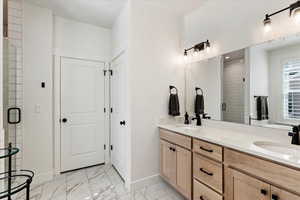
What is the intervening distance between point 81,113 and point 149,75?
154 cm

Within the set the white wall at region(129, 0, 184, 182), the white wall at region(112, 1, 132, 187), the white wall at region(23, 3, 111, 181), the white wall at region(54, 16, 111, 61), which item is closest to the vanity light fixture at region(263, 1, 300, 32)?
the white wall at region(129, 0, 184, 182)

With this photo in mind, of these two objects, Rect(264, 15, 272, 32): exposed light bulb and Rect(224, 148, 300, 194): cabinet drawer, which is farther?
Rect(264, 15, 272, 32): exposed light bulb

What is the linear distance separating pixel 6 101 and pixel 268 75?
10.7ft

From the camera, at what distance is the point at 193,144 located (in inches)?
72.4

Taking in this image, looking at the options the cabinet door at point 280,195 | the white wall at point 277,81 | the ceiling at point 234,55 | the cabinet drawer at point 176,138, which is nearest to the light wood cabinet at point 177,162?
the cabinet drawer at point 176,138

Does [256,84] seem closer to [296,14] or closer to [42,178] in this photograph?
[296,14]

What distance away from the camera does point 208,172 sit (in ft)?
5.36

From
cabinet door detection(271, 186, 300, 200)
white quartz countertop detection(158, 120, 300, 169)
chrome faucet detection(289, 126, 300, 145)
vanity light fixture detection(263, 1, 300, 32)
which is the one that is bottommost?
cabinet door detection(271, 186, 300, 200)

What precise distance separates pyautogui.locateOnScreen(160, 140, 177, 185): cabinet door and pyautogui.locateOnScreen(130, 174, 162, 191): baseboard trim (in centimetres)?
14

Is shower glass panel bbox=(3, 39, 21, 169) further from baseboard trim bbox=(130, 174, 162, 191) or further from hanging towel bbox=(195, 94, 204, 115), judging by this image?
hanging towel bbox=(195, 94, 204, 115)

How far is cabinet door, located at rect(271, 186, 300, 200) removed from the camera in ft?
3.35

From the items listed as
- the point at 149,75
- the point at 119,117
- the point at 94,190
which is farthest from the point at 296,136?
the point at 94,190

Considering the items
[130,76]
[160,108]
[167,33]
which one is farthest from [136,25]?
[160,108]

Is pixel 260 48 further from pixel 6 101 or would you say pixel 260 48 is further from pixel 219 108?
pixel 6 101
